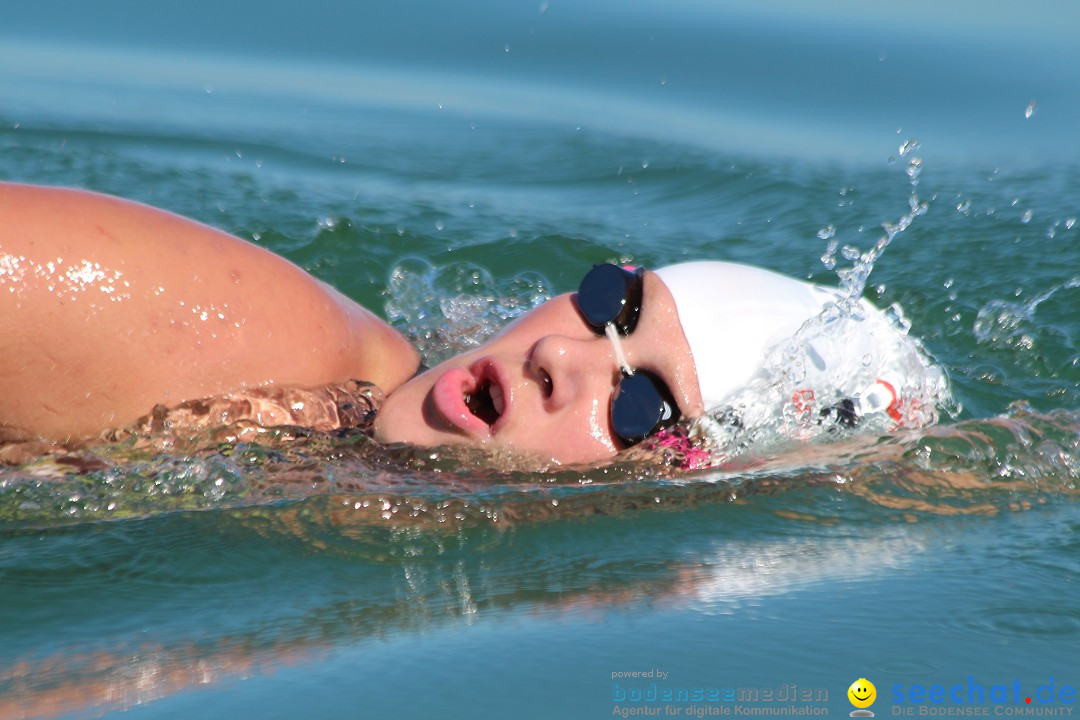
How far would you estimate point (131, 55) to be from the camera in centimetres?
830

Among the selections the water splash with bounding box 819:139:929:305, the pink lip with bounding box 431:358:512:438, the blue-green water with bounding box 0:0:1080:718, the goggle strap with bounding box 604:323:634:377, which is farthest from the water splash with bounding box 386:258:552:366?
the water splash with bounding box 819:139:929:305

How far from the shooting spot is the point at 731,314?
3.34m

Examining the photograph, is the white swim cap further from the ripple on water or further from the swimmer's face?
the ripple on water

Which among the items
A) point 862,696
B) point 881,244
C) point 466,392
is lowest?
point 862,696

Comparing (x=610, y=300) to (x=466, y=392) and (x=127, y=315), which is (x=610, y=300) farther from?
(x=127, y=315)

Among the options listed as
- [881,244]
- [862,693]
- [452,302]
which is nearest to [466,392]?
[862,693]

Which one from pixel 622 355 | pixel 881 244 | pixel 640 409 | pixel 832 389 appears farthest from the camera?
pixel 881 244

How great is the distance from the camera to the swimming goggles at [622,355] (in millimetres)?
3162

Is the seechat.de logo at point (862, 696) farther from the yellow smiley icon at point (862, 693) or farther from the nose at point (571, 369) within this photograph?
the nose at point (571, 369)

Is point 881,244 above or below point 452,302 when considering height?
above

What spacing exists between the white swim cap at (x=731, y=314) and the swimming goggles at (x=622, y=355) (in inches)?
4.2

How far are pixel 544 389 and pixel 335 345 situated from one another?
1.77 feet

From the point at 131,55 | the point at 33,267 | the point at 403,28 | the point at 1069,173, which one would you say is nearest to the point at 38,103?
the point at 131,55

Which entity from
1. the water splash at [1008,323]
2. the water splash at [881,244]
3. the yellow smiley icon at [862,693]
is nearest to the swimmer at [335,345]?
the water splash at [881,244]
